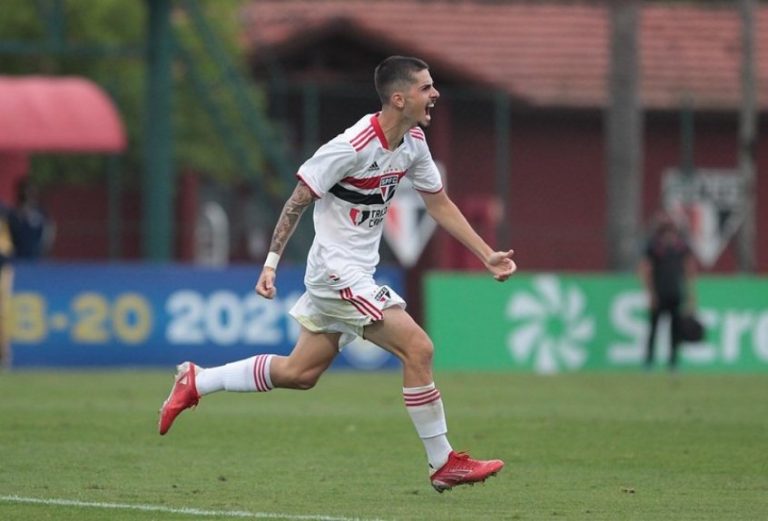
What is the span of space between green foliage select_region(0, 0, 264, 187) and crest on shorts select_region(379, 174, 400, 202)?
74.3ft

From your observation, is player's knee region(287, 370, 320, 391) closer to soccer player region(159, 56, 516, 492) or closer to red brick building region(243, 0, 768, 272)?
soccer player region(159, 56, 516, 492)

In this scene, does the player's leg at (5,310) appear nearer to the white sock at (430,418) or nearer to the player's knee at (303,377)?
the player's knee at (303,377)

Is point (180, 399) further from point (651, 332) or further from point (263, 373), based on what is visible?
point (651, 332)

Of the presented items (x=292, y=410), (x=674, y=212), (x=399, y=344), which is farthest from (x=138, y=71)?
(x=399, y=344)

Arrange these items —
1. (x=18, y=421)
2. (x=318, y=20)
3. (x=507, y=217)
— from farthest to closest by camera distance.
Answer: (x=318, y=20)
(x=507, y=217)
(x=18, y=421)

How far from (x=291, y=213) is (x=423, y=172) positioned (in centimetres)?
90

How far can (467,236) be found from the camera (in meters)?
10.7

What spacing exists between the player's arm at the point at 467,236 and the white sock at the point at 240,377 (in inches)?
50.3

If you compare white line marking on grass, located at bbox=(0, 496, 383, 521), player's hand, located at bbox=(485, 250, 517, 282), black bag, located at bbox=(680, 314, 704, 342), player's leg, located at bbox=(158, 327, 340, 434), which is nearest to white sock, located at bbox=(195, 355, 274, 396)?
player's leg, located at bbox=(158, 327, 340, 434)

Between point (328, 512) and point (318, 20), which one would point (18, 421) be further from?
point (318, 20)

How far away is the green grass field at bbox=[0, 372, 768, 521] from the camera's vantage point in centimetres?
973

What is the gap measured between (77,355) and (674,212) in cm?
1512

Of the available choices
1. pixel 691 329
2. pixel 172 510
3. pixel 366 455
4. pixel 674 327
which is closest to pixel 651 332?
pixel 674 327

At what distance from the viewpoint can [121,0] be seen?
34.7 m
